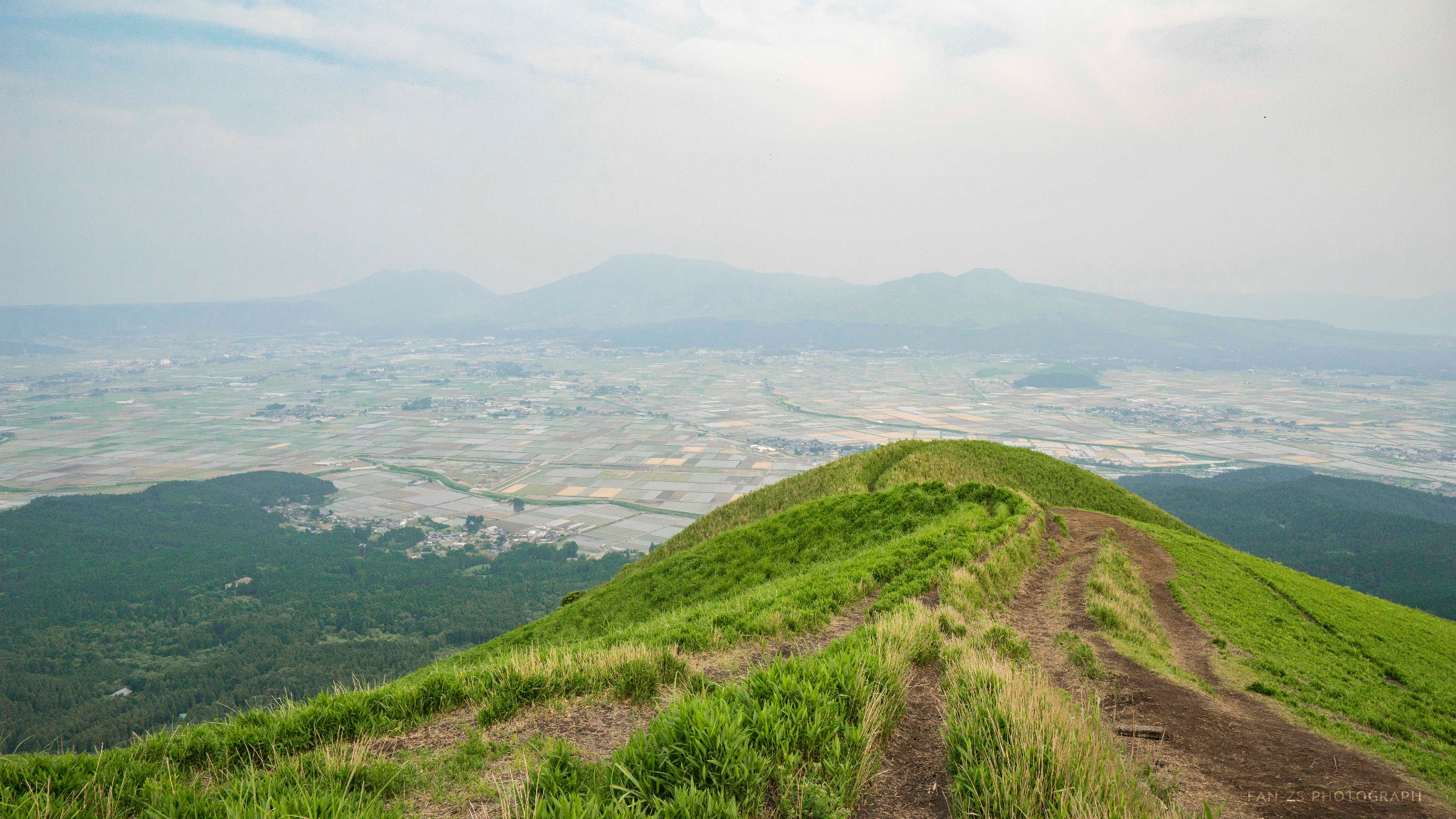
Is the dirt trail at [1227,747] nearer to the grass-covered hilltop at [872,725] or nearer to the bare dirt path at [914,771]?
the grass-covered hilltop at [872,725]

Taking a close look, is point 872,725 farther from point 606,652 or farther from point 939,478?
point 939,478

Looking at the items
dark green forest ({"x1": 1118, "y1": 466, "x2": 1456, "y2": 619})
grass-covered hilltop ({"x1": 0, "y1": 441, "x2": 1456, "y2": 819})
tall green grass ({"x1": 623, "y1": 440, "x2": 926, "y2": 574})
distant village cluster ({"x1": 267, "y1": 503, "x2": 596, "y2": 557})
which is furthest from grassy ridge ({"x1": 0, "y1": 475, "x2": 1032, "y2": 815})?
distant village cluster ({"x1": 267, "y1": 503, "x2": 596, "y2": 557})

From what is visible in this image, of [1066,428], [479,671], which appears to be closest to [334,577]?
[479,671]

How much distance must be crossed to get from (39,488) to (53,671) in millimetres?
87995

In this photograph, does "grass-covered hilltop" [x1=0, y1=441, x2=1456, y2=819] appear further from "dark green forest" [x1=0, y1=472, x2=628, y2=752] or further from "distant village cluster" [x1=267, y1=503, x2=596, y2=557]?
"distant village cluster" [x1=267, y1=503, x2=596, y2=557]

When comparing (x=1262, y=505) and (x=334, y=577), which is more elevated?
(x=1262, y=505)

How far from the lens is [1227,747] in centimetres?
705

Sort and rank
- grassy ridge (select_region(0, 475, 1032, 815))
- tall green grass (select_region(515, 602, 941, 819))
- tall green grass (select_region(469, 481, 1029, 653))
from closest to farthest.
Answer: tall green grass (select_region(515, 602, 941, 819)), grassy ridge (select_region(0, 475, 1032, 815)), tall green grass (select_region(469, 481, 1029, 653))

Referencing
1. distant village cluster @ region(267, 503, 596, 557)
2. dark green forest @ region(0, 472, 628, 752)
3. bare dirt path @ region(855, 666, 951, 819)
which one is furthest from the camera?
distant village cluster @ region(267, 503, 596, 557)

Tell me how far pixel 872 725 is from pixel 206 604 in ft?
335

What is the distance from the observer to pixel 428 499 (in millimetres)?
107625

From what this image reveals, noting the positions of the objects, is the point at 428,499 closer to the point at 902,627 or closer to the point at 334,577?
the point at 334,577

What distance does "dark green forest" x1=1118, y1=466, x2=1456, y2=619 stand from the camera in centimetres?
5291

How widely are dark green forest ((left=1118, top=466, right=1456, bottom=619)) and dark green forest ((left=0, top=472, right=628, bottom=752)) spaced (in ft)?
254
